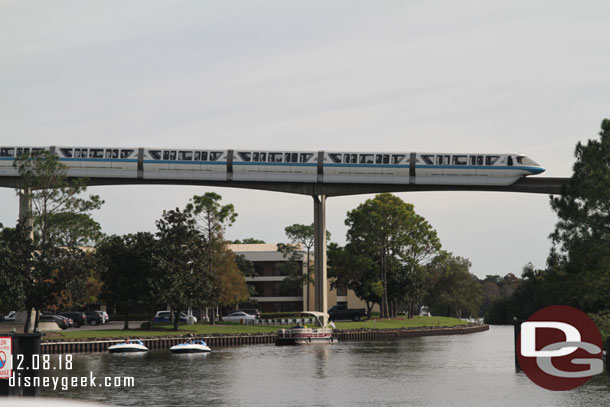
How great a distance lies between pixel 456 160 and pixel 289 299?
6244 centimetres

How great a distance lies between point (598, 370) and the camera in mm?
53562

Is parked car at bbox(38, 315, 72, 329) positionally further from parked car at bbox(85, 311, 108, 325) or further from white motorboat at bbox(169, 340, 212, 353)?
white motorboat at bbox(169, 340, 212, 353)

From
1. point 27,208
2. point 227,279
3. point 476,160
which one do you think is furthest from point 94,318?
point 476,160

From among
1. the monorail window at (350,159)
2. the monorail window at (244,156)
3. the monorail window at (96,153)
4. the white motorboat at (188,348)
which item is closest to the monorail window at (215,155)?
the monorail window at (244,156)

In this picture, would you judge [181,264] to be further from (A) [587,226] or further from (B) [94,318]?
(A) [587,226]

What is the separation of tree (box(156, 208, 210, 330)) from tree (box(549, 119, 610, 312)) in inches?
1514

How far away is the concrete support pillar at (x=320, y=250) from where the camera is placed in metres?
95.9

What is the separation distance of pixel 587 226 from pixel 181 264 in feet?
137

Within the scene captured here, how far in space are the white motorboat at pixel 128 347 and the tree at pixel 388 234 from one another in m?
47.0

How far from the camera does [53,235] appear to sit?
239ft

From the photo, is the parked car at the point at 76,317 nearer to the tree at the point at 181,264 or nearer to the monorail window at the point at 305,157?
the tree at the point at 181,264

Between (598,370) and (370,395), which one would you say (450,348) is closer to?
(598,370)

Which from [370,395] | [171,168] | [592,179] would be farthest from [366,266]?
[370,395]

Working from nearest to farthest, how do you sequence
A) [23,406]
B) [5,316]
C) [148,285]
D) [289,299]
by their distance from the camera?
[23,406] < [148,285] < [5,316] < [289,299]
